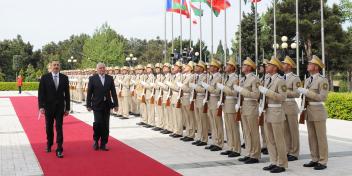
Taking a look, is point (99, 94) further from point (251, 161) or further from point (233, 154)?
point (251, 161)

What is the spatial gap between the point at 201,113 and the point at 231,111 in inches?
62.0

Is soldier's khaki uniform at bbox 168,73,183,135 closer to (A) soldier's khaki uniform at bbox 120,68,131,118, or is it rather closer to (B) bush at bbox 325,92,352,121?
(A) soldier's khaki uniform at bbox 120,68,131,118

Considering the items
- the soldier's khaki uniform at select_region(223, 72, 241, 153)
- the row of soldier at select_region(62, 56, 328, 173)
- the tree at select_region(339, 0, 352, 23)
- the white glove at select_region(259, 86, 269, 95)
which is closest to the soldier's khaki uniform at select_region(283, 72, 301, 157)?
the row of soldier at select_region(62, 56, 328, 173)

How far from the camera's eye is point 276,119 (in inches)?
275

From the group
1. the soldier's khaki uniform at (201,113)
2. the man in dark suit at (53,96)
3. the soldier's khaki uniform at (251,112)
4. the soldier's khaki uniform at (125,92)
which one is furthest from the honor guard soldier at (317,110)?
the soldier's khaki uniform at (125,92)

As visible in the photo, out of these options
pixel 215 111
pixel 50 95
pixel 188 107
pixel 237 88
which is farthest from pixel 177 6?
pixel 237 88

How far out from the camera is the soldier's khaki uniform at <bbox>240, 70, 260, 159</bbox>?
7.58 metres

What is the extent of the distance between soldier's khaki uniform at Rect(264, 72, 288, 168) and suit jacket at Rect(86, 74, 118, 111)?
350cm

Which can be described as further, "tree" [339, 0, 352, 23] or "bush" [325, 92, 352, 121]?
"tree" [339, 0, 352, 23]

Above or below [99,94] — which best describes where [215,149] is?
below

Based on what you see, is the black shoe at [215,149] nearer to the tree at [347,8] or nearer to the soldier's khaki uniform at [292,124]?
the soldier's khaki uniform at [292,124]

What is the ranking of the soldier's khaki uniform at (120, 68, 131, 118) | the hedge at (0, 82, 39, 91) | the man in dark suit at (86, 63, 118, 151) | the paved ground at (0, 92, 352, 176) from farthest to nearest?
1. the hedge at (0, 82, 39, 91)
2. the soldier's khaki uniform at (120, 68, 131, 118)
3. the man in dark suit at (86, 63, 118, 151)
4. the paved ground at (0, 92, 352, 176)

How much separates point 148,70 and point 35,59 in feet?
199

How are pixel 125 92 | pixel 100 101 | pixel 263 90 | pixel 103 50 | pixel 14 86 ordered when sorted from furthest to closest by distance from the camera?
pixel 103 50 → pixel 14 86 → pixel 125 92 → pixel 100 101 → pixel 263 90
